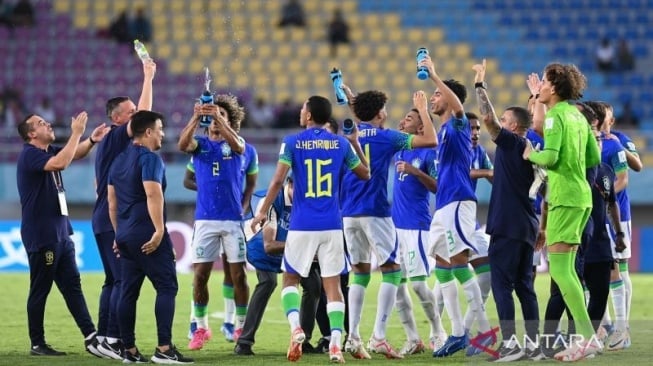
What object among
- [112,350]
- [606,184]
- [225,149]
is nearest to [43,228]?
[112,350]

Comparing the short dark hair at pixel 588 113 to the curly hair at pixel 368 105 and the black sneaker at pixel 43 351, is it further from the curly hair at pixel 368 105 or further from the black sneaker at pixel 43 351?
the black sneaker at pixel 43 351

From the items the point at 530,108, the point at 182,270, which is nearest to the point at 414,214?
the point at 530,108

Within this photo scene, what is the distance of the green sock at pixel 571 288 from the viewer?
392 inches

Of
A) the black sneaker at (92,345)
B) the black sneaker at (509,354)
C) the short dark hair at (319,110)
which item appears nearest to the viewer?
the black sneaker at (509,354)

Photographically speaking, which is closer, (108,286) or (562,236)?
(562,236)

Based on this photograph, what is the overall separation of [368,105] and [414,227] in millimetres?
1236

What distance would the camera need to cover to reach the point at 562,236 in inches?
392

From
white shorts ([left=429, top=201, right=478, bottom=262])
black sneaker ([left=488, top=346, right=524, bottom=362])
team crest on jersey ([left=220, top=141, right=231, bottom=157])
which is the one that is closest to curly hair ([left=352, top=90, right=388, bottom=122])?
white shorts ([left=429, top=201, right=478, bottom=262])

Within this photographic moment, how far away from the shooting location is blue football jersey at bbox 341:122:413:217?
11297 millimetres

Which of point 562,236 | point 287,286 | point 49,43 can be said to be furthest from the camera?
point 49,43

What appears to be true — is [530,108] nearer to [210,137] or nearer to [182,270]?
[210,137]

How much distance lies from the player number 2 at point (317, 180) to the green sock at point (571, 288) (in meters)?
1.90

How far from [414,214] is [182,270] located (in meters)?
11.0

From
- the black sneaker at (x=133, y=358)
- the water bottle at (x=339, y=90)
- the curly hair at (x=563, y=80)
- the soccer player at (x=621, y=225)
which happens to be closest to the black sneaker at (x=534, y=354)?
the soccer player at (x=621, y=225)
